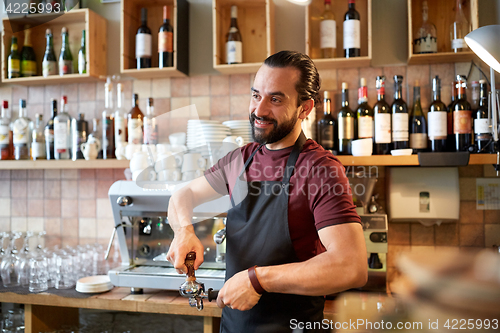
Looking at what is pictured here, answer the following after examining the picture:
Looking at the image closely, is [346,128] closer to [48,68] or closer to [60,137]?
[60,137]

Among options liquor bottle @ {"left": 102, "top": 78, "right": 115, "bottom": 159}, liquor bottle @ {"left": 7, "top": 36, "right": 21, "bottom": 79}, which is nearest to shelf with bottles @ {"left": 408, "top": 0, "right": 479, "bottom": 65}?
liquor bottle @ {"left": 102, "top": 78, "right": 115, "bottom": 159}

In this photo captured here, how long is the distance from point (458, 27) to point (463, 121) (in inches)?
19.2

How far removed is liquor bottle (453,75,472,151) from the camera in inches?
72.1

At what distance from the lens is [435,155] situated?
174cm

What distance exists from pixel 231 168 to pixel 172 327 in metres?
1.11

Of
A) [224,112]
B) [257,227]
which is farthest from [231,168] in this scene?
[224,112]

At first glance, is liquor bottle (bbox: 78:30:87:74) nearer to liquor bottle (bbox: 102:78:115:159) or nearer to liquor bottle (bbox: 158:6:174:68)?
liquor bottle (bbox: 102:78:115:159)

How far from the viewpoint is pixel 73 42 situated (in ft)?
8.03

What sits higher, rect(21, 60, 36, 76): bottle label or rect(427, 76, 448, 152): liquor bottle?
rect(21, 60, 36, 76): bottle label

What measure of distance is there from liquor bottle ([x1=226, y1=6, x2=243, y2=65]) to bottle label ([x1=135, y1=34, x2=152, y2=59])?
1.45ft

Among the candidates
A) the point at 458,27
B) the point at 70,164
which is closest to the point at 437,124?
the point at 458,27

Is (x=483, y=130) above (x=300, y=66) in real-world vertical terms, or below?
below

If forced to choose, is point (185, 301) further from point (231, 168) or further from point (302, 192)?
point (302, 192)

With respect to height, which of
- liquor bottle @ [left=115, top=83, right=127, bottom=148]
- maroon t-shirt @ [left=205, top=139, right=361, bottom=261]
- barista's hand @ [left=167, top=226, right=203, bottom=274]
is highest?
liquor bottle @ [left=115, top=83, right=127, bottom=148]
